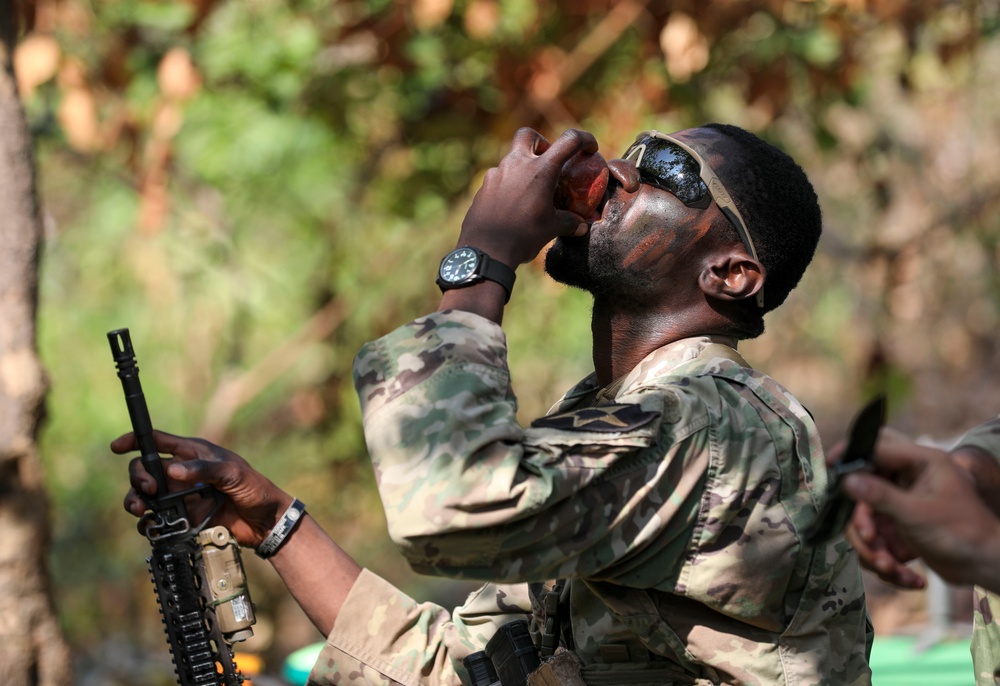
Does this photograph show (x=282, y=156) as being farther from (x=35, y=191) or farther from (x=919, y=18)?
(x=35, y=191)

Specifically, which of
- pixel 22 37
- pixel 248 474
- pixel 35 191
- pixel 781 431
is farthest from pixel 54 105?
pixel 781 431

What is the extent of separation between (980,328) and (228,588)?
35.1ft

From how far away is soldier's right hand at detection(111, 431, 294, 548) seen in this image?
2383 mm

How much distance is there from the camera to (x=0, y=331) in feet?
9.48

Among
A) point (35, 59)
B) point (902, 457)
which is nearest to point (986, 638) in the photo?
point (902, 457)

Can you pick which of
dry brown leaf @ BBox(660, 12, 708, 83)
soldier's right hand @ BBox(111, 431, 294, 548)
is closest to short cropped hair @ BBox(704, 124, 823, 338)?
soldier's right hand @ BBox(111, 431, 294, 548)

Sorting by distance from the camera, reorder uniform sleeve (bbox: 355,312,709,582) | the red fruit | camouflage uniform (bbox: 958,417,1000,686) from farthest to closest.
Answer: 1. camouflage uniform (bbox: 958,417,1000,686)
2. the red fruit
3. uniform sleeve (bbox: 355,312,709,582)

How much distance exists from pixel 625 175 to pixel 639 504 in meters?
0.75

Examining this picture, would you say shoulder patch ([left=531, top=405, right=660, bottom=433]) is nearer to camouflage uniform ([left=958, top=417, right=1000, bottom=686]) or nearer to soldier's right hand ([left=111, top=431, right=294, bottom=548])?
soldier's right hand ([left=111, top=431, right=294, bottom=548])

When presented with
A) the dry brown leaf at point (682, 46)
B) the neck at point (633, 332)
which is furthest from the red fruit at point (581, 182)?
the dry brown leaf at point (682, 46)

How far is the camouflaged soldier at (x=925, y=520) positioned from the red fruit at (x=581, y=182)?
3.20 ft

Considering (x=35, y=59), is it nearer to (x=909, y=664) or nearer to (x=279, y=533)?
(x=279, y=533)

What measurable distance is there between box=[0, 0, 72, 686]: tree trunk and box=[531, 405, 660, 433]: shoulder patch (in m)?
1.48

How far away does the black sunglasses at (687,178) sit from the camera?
2391 millimetres
